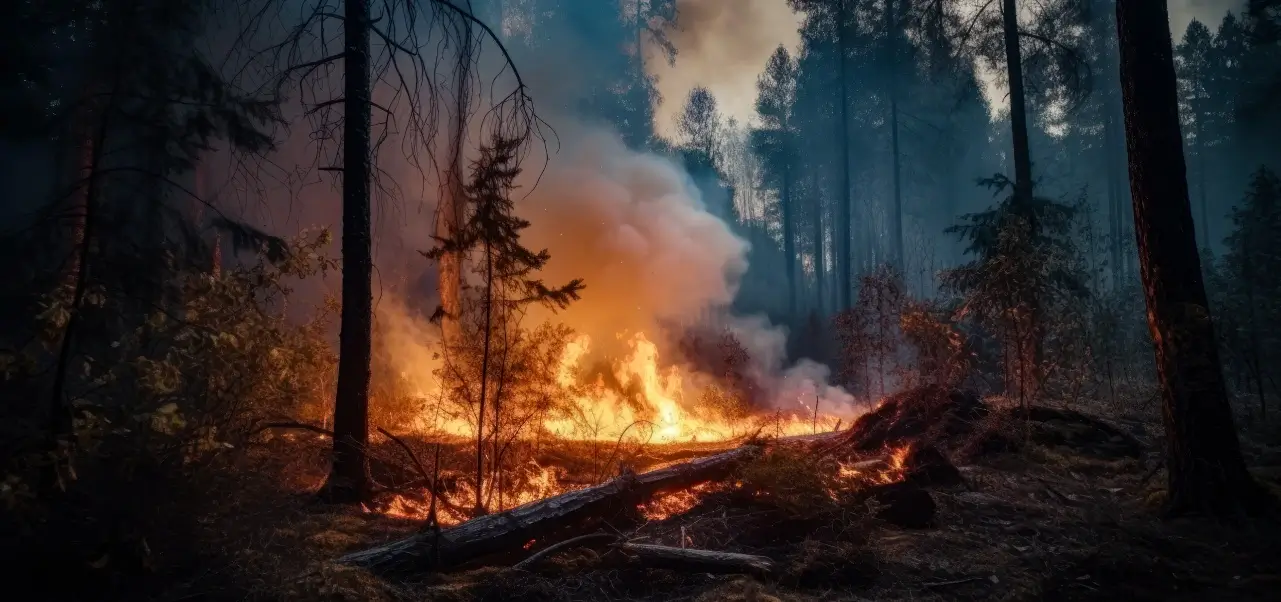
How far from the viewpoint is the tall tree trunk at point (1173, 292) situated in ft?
18.5

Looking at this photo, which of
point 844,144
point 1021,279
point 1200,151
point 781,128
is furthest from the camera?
point 1200,151

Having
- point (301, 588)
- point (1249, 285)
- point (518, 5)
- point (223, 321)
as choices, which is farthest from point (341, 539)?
point (518, 5)

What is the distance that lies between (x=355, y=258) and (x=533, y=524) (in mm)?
4375

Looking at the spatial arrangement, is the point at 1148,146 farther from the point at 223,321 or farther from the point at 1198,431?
the point at 223,321

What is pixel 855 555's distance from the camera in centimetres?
507

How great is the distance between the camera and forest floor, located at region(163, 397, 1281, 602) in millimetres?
4391

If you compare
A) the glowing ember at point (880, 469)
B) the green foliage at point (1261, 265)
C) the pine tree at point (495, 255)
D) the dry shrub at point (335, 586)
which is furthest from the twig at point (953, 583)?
the green foliage at point (1261, 265)

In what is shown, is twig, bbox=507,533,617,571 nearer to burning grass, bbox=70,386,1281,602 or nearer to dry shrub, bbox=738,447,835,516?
burning grass, bbox=70,386,1281,602

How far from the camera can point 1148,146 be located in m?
6.09

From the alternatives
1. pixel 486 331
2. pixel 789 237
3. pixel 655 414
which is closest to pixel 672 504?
pixel 486 331

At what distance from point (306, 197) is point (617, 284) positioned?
442 inches

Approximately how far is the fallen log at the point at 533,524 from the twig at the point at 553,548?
9.4 inches

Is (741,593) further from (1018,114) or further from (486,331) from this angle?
(1018,114)

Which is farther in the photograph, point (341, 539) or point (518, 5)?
point (518, 5)
